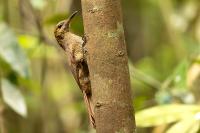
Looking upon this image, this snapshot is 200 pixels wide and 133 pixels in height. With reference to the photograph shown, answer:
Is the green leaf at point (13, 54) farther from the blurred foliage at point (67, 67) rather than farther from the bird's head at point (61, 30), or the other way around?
the bird's head at point (61, 30)

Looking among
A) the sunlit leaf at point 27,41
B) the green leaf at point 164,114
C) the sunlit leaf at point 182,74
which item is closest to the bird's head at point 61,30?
the green leaf at point 164,114

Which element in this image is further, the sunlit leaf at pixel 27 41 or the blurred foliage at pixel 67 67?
the sunlit leaf at pixel 27 41

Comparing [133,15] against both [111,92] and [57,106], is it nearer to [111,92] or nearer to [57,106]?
[57,106]

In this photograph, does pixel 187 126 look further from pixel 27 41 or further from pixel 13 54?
pixel 27 41

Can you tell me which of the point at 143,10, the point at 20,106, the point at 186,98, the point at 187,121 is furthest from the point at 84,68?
the point at 143,10

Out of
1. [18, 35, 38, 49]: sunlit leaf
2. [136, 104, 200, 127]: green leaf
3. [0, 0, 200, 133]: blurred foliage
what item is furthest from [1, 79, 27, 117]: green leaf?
[18, 35, 38, 49]: sunlit leaf

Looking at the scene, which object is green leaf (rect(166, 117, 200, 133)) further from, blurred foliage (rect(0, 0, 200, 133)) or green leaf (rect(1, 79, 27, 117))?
green leaf (rect(1, 79, 27, 117))
